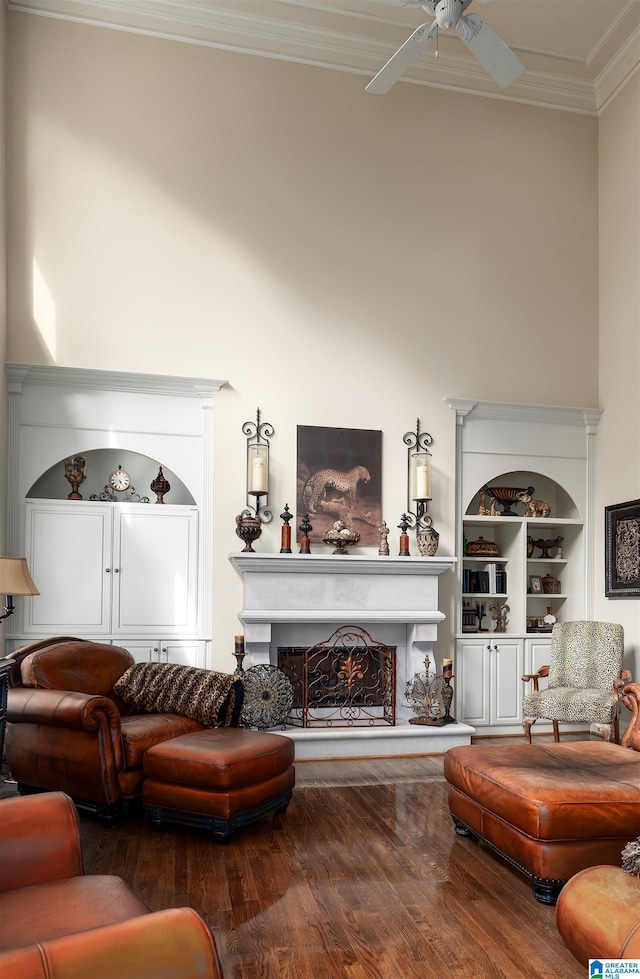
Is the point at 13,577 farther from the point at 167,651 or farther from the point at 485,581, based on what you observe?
the point at 485,581

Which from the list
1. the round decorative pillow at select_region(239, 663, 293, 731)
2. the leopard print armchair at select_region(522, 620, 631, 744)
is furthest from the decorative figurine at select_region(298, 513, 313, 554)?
the leopard print armchair at select_region(522, 620, 631, 744)

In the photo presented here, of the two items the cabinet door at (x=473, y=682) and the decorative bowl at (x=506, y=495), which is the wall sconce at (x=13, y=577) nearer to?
the cabinet door at (x=473, y=682)

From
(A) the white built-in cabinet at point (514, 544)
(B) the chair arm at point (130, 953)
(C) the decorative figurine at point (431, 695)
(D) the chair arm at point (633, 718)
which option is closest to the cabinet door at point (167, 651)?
(C) the decorative figurine at point (431, 695)

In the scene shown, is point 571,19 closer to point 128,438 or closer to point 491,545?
point 491,545

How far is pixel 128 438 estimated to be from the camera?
598 centimetres

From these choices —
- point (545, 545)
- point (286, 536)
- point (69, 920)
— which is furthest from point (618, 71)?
point (69, 920)

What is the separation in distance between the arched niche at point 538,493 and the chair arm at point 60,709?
3721mm

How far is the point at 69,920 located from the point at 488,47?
4.39 meters

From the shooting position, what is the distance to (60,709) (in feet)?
13.0

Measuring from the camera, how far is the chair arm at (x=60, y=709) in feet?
12.7

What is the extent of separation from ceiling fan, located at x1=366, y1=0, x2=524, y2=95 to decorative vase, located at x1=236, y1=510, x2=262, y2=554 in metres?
3.01

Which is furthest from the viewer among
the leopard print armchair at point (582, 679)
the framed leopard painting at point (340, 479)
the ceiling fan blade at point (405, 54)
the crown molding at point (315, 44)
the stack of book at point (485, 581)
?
the stack of book at point (485, 581)

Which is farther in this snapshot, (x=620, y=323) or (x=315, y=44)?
(x=620, y=323)

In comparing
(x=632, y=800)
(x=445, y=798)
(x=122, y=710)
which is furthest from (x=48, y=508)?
(x=632, y=800)
